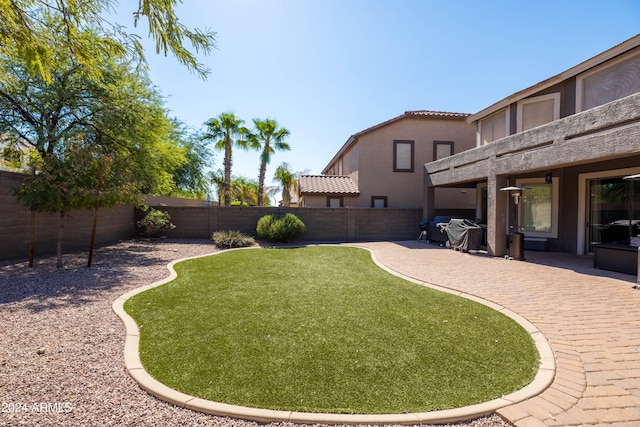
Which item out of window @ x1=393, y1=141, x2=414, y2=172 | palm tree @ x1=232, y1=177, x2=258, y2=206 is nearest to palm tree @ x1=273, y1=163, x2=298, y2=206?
palm tree @ x1=232, y1=177, x2=258, y2=206

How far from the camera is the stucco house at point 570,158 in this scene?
27.0 ft

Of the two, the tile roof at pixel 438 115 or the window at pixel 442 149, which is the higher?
the tile roof at pixel 438 115

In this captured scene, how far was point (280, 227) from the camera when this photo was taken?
15.8 meters

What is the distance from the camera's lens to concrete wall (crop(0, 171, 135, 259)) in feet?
33.0

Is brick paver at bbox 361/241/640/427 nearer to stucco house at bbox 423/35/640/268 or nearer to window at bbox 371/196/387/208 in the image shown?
stucco house at bbox 423/35/640/268

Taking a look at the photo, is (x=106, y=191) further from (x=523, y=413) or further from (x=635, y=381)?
(x=635, y=381)

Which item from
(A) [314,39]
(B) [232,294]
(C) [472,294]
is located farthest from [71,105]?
(C) [472,294]

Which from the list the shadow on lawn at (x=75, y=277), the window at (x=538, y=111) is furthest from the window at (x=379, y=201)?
the shadow on lawn at (x=75, y=277)

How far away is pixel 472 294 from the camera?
6594mm

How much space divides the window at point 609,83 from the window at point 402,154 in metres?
9.64

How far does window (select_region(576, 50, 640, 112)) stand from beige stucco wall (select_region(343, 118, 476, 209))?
29.8 feet

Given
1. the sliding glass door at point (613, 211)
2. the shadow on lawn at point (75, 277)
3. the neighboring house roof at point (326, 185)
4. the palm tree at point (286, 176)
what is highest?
the palm tree at point (286, 176)

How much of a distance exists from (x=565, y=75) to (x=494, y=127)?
3702 millimetres

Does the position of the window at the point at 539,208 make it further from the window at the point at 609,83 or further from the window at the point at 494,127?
the window at the point at 609,83
